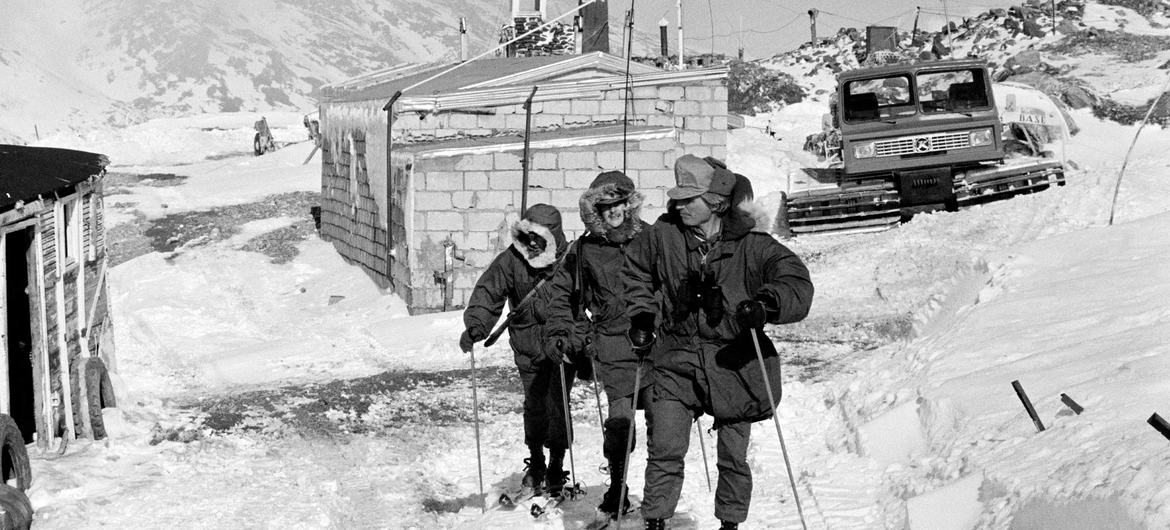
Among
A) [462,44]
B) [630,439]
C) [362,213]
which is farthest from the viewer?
[462,44]

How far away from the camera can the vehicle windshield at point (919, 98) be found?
18906 millimetres

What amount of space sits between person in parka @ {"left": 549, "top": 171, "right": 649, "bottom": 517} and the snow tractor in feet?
39.2

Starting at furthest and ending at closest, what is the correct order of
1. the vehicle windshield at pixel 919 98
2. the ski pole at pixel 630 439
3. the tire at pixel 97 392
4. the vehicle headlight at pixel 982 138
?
the vehicle windshield at pixel 919 98 → the vehicle headlight at pixel 982 138 → the tire at pixel 97 392 → the ski pole at pixel 630 439

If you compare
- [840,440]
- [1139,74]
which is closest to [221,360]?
[840,440]

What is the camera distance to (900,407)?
25.4 ft

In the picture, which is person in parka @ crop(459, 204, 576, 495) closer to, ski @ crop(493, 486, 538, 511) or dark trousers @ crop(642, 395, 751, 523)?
ski @ crop(493, 486, 538, 511)

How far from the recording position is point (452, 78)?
2008 cm

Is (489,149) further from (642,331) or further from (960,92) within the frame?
(642,331)

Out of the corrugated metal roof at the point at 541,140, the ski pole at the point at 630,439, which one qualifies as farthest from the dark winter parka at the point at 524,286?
the corrugated metal roof at the point at 541,140

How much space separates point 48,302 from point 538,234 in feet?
12.5

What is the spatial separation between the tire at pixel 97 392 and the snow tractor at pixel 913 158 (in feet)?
36.2

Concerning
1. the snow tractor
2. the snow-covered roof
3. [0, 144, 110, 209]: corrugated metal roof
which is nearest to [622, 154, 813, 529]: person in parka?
[0, 144, 110, 209]: corrugated metal roof

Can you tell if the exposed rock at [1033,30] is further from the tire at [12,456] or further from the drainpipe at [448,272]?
the tire at [12,456]

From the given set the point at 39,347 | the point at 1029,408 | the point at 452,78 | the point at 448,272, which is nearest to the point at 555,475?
the point at 1029,408
